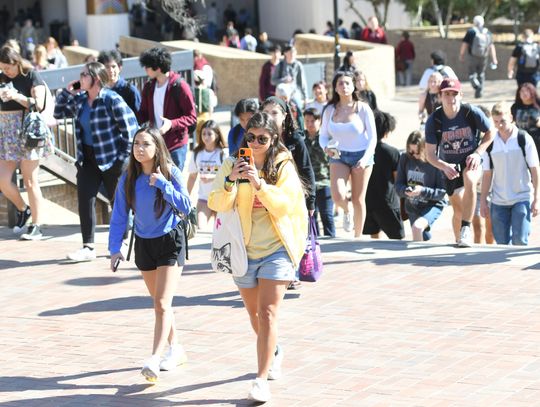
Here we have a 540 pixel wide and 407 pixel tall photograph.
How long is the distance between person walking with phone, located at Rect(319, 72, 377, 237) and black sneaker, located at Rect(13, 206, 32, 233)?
3116 millimetres

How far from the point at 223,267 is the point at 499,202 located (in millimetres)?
5114

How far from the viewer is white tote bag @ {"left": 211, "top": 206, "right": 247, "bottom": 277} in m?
7.24

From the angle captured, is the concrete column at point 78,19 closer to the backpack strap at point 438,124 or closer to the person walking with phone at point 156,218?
the backpack strap at point 438,124

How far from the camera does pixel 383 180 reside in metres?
12.7

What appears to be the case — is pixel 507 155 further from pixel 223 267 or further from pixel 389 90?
pixel 389 90

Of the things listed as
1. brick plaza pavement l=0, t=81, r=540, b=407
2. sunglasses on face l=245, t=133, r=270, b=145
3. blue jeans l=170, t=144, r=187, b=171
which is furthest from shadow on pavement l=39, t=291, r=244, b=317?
sunglasses on face l=245, t=133, r=270, b=145

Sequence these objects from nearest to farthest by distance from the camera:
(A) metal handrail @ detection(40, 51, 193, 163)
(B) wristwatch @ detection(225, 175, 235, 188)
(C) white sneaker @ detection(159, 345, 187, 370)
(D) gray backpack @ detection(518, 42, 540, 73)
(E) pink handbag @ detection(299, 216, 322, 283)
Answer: (B) wristwatch @ detection(225, 175, 235, 188), (C) white sneaker @ detection(159, 345, 187, 370), (E) pink handbag @ detection(299, 216, 322, 283), (A) metal handrail @ detection(40, 51, 193, 163), (D) gray backpack @ detection(518, 42, 540, 73)

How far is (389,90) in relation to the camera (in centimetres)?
2944

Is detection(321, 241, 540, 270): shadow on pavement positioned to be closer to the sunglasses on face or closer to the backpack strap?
the backpack strap

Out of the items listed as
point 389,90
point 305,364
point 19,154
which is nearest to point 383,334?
point 305,364

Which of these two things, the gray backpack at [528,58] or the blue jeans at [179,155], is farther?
the gray backpack at [528,58]

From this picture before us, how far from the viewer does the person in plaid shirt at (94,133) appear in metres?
11.1

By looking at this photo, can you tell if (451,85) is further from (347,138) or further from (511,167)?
(347,138)

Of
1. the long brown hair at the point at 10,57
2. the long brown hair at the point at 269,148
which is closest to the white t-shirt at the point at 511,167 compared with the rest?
the long brown hair at the point at 10,57
